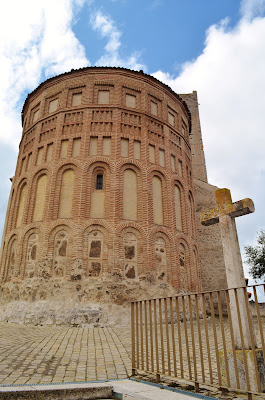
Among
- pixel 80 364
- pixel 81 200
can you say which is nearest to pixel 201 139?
pixel 81 200

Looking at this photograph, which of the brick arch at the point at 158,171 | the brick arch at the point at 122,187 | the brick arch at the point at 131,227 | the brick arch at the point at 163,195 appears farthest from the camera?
the brick arch at the point at 158,171

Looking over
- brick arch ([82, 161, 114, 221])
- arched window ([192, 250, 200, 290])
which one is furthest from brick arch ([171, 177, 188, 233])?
brick arch ([82, 161, 114, 221])

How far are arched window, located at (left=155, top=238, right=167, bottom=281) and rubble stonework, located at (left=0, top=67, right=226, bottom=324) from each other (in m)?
0.04

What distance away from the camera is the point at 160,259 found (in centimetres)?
1220

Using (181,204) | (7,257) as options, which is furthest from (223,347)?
(7,257)

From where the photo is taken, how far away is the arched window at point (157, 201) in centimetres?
1290

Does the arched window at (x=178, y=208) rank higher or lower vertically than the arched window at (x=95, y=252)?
higher

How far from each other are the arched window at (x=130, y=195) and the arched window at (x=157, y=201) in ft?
3.36

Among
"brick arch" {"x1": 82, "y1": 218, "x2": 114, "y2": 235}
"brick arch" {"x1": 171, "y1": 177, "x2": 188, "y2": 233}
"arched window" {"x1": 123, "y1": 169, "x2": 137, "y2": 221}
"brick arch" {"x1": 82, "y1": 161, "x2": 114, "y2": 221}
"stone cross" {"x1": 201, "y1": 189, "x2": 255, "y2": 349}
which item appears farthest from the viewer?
"brick arch" {"x1": 171, "y1": 177, "x2": 188, "y2": 233}

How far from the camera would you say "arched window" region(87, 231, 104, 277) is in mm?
11142

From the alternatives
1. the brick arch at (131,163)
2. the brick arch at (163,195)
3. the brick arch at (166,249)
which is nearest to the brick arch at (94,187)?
the brick arch at (131,163)

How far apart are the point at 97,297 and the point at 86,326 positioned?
1.07 metres

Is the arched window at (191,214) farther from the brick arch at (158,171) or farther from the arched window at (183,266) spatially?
the brick arch at (158,171)

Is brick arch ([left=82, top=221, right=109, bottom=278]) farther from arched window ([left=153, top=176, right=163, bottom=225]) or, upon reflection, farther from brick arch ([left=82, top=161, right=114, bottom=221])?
arched window ([left=153, top=176, right=163, bottom=225])
